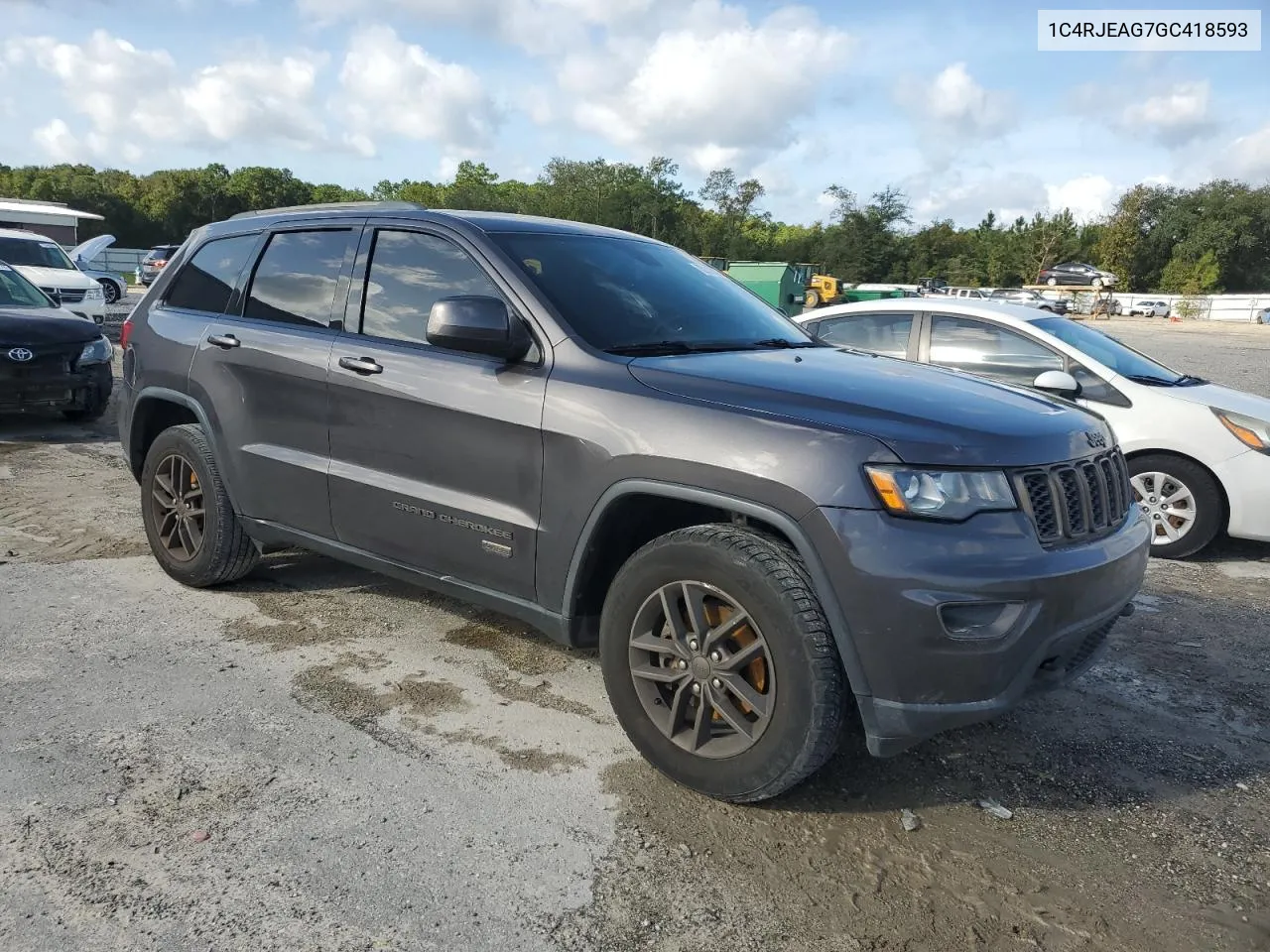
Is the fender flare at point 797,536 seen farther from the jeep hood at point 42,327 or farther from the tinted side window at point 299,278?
the jeep hood at point 42,327

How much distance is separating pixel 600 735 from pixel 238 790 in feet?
3.86

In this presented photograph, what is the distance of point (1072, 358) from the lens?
6578mm

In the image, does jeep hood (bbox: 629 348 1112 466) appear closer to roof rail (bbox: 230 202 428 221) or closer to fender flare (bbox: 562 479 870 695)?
fender flare (bbox: 562 479 870 695)

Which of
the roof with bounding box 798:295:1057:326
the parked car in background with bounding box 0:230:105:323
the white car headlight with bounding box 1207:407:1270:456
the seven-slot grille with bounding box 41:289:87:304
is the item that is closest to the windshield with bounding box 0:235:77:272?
the parked car in background with bounding box 0:230:105:323

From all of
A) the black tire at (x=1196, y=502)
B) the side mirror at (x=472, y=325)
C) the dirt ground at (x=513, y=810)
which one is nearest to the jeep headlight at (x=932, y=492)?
the dirt ground at (x=513, y=810)

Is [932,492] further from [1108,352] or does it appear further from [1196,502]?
[1108,352]

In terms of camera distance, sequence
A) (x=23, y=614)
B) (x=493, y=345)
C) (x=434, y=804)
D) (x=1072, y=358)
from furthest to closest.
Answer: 1. (x=1072, y=358)
2. (x=23, y=614)
3. (x=493, y=345)
4. (x=434, y=804)

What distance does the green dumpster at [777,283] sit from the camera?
29.1 meters

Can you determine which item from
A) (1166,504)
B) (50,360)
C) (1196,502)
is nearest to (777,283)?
(50,360)

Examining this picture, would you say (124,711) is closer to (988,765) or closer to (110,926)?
(110,926)

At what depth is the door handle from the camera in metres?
3.80

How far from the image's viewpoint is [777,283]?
2938 cm

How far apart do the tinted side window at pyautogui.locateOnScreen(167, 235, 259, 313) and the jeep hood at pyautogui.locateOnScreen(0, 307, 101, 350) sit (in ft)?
14.4

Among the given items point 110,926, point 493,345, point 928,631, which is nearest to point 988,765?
point 928,631
